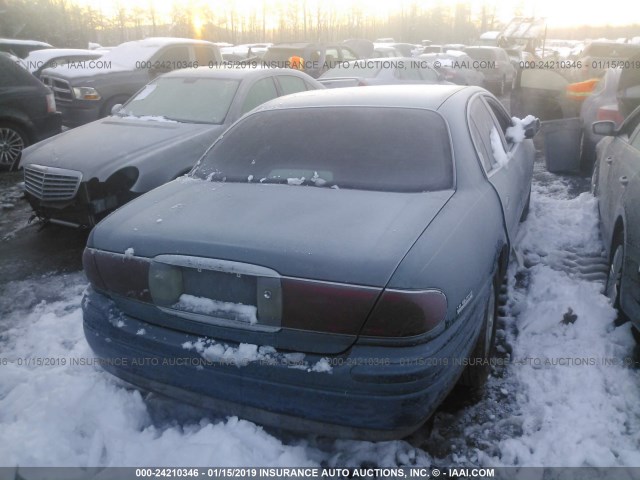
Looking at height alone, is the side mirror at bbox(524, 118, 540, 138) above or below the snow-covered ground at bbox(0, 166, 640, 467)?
above

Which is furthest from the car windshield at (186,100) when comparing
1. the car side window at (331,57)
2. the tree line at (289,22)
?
the tree line at (289,22)

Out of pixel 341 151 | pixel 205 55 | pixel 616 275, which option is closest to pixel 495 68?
pixel 205 55

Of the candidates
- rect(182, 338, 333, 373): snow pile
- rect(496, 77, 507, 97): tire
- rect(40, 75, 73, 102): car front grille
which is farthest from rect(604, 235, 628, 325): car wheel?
rect(496, 77, 507, 97): tire

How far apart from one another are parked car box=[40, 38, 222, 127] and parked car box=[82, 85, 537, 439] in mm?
7794

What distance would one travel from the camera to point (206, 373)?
91.3 inches

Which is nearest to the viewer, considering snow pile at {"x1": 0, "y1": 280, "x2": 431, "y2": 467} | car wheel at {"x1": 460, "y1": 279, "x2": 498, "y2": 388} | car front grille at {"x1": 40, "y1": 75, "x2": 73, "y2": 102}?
snow pile at {"x1": 0, "y1": 280, "x2": 431, "y2": 467}

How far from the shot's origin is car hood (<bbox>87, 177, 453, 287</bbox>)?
7.05ft

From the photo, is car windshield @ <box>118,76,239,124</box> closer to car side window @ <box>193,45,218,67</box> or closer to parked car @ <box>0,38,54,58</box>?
car side window @ <box>193,45,218,67</box>

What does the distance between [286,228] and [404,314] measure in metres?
0.65

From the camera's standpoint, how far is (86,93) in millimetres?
9781

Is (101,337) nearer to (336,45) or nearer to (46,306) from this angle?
(46,306)

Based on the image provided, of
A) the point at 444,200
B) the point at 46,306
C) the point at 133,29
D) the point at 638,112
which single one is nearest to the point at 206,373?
the point at 444,200

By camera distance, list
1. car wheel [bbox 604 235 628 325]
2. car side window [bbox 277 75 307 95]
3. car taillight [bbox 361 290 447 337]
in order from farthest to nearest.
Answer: car side window [bbox 277 75 307 95] < car wheel [bbox 604 235 628 325] < car taillight [bbox 361 290 447 337]

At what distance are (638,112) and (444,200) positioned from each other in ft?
9.51
